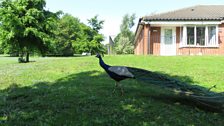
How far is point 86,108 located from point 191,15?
681 inches

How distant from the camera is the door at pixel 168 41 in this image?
20.5 metres

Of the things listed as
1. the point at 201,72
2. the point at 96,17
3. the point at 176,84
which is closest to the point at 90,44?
the point at 96,17

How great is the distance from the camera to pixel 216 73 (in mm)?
9344

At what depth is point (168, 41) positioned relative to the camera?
20.6 m

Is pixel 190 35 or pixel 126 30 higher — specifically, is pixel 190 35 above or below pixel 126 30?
below

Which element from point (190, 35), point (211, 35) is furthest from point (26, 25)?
point (211, 35)

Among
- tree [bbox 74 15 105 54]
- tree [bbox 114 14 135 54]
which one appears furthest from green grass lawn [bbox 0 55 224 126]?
tree [bbox 114 14 135 54]

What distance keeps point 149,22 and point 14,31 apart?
32.0ft

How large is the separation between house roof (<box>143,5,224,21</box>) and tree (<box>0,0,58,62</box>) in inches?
295

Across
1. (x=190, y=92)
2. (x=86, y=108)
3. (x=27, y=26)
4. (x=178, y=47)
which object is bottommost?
(x=86, y=108)

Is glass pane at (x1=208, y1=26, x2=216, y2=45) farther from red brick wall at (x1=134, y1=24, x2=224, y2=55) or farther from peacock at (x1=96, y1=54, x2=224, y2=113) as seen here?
peacock at (x1=96, y1=54, x2=224, y2=113)

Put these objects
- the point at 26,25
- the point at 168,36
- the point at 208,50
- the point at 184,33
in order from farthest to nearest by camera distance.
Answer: the point at 168,36, the point at 184,33, the point at 208,50, the point at 26,25

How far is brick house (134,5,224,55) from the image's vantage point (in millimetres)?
19547

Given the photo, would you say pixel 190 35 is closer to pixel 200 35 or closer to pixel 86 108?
pixel 200 35
